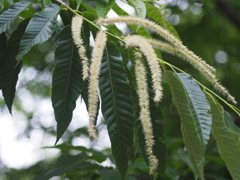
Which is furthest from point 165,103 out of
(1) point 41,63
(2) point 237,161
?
(2) point 237,161

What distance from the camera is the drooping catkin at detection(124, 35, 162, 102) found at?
936 millimetres

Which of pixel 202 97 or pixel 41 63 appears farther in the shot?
pixel 41 63

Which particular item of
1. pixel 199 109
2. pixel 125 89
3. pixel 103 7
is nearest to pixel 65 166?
pixel 125 89

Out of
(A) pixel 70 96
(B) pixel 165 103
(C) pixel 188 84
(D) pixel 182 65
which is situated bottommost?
(B) pixel 165 103

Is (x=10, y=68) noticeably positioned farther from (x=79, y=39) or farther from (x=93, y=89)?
(x=93, y=89)

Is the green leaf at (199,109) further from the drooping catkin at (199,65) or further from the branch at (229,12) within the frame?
the branch at (229,12)

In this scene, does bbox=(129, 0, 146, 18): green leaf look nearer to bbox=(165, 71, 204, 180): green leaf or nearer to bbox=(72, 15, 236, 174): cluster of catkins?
bbox=(72, 15, 236, 174): cluster of catkins

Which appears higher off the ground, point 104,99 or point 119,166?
point 104,99

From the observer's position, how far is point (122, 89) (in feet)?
4.01

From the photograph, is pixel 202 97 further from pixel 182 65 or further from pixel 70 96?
pixel 182 65

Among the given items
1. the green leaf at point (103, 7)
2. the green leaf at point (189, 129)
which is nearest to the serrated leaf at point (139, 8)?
the green leaf at point (103, 7)

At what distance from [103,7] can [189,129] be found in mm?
654

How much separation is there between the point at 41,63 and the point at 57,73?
5.39 metres

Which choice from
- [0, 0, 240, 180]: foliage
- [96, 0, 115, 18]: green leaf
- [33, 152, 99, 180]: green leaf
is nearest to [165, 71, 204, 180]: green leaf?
[0, 0, 240, 180]: foliage
